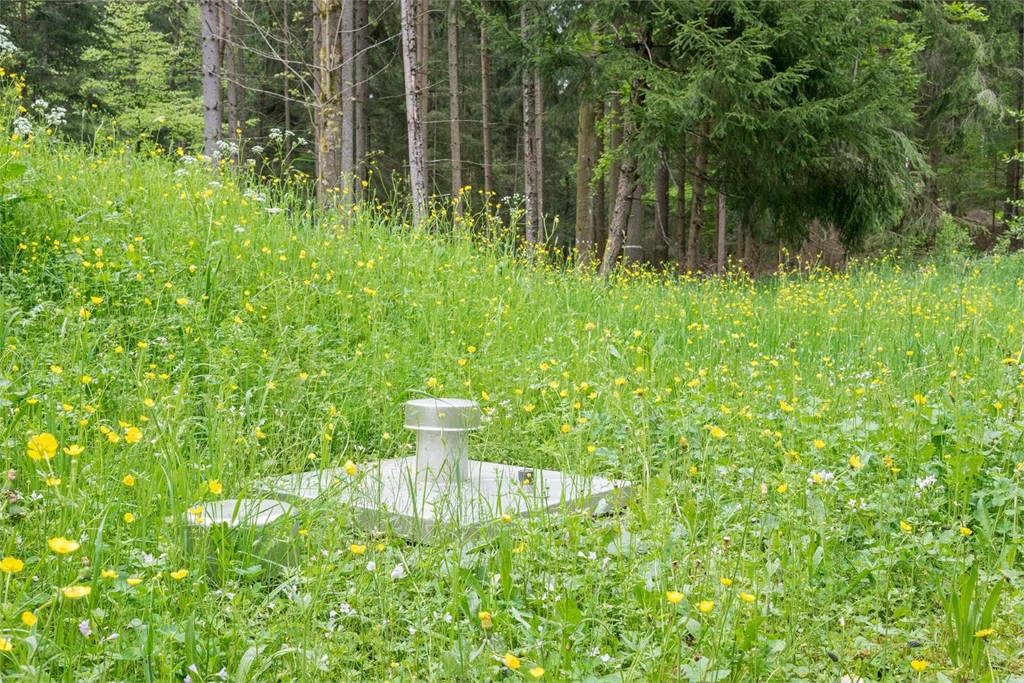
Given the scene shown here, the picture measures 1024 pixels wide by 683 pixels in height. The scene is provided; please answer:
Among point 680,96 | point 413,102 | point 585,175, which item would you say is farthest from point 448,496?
point 585,175

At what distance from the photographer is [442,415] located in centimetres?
288

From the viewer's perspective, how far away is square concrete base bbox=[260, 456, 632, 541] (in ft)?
7.66

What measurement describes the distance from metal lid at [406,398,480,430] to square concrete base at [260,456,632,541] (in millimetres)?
183

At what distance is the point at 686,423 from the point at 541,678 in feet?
6.23

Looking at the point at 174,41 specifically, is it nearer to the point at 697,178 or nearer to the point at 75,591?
the point at 697,178

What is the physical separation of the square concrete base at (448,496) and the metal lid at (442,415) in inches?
7.2

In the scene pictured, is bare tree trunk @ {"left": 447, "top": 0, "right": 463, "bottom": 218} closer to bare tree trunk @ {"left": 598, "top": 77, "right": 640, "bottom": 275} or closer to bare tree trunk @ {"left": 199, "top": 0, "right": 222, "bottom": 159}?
Result: bare tree trunk @ {"left": 199, "top": 0, "right": 222, "bottom": 159}

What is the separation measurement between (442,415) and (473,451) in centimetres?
61

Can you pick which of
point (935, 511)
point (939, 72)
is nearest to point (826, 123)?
point (935, 511)

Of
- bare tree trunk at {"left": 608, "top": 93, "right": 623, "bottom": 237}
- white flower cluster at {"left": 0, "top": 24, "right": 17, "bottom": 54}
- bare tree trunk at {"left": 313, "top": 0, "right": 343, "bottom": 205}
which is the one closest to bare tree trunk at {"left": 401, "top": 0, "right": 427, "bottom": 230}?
bare tree trunk at {"left": 313, "top": 0, "right": 343, "bottom": 205}

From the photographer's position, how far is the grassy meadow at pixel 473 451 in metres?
1.89

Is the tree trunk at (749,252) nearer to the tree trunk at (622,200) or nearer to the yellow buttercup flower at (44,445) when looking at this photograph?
the tree trunk at (622,200)

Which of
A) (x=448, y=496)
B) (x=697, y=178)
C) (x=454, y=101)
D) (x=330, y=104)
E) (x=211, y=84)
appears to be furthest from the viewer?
(x=454, y=101)

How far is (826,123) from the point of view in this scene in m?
9.50
